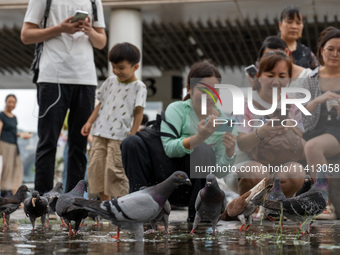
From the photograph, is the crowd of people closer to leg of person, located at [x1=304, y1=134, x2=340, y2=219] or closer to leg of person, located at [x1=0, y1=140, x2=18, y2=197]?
leg of person, located at [x1=304, y1=134, x2=340, y2=219]

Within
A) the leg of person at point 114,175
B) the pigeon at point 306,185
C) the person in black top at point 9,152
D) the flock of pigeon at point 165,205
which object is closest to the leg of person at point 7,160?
the person in black top at point 9,152

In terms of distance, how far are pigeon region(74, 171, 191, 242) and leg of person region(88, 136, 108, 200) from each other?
88.8 inches

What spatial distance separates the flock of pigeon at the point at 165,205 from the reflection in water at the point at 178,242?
4.8 inches

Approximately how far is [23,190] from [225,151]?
2.00m

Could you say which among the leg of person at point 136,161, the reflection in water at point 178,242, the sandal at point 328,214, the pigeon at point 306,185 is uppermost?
the leg of person at point 136,161

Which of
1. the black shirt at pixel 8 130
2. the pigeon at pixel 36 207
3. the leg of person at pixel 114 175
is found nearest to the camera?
the pigeon at pixel 36 207

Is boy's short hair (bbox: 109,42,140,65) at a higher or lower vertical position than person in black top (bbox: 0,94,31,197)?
higher

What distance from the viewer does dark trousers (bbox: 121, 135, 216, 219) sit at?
15.8ft

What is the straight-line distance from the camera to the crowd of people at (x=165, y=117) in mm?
4895

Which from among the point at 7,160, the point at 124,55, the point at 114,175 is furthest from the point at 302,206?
the point at 7,160

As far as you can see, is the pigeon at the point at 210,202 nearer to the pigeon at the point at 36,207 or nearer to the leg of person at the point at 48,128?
the pigeon at the point at 36,207

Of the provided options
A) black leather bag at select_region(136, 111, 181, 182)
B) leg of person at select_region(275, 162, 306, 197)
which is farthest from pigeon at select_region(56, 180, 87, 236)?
leg of person at select_region(275, 162, 306, 197)

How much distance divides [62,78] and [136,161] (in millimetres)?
1124

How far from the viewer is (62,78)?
17.5ft
